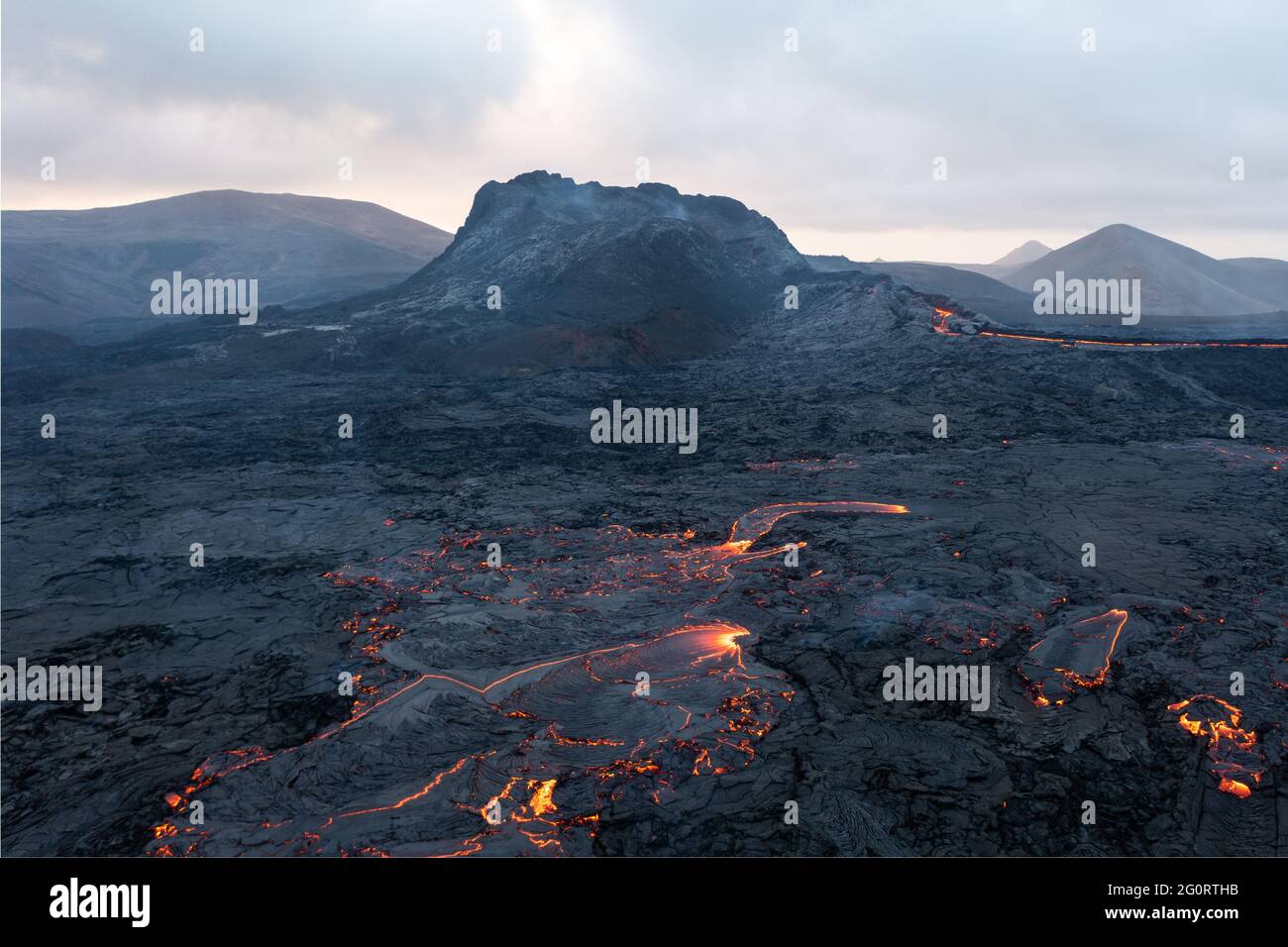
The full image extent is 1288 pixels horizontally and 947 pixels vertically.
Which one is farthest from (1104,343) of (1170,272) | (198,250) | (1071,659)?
(198,250)

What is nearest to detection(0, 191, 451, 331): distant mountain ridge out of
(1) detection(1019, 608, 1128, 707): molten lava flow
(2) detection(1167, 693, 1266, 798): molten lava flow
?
(1) detection(1019, 608, 1128, 707): molten lava flow

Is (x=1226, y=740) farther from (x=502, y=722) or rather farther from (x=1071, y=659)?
(x=502, y=722)

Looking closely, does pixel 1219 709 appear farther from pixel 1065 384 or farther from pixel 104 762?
pixel 1065 384

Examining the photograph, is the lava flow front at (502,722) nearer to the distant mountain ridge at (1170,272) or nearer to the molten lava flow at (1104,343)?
the molten lava flow at (1104,343)

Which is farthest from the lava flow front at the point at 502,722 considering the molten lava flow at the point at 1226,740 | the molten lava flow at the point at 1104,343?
the molten lava flow at the point at 1104,343

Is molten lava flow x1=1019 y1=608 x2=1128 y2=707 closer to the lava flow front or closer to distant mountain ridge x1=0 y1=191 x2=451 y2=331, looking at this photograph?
the lava flow front

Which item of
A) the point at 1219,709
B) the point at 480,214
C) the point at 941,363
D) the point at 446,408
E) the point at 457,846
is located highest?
the point at 480,214
